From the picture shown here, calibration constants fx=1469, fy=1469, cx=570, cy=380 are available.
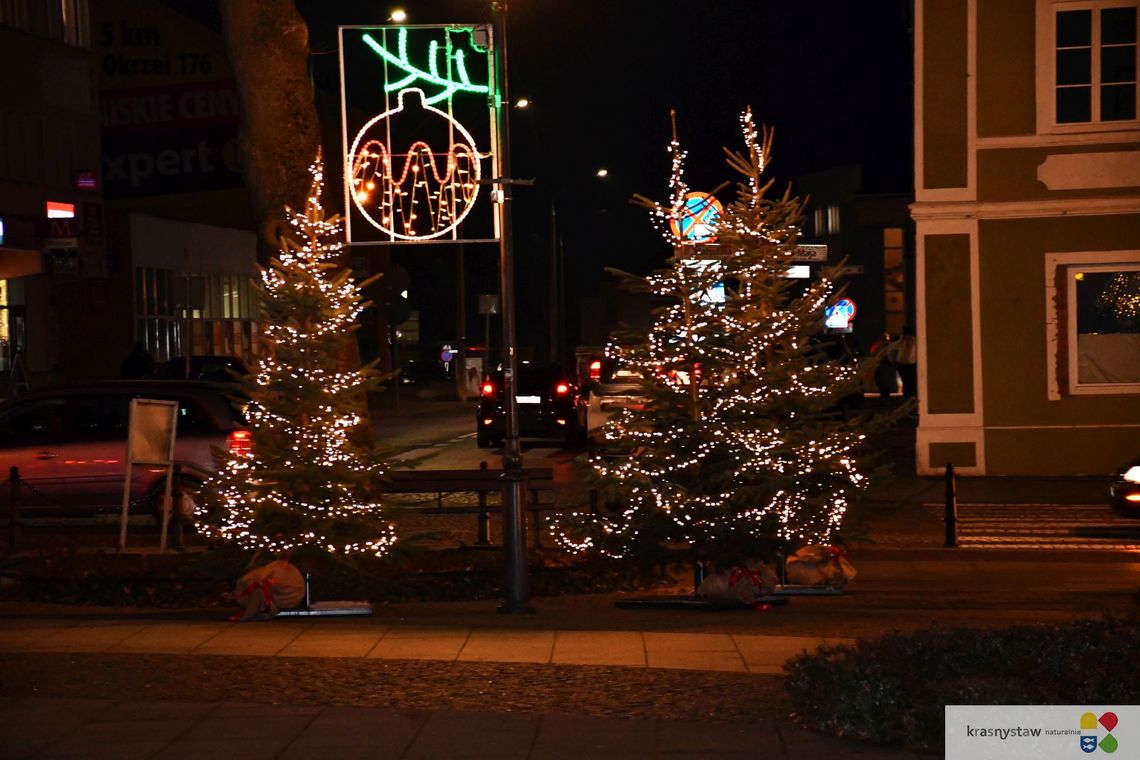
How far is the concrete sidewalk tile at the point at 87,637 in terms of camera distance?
9924 mm

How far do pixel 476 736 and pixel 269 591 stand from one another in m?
4.40

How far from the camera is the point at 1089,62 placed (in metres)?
21.8

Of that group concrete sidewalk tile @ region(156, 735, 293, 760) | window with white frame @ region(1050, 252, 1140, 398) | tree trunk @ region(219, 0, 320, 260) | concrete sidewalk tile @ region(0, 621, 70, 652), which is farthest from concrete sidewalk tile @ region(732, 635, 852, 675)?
window with white frame @ region(1050, 252, 1140, 398)

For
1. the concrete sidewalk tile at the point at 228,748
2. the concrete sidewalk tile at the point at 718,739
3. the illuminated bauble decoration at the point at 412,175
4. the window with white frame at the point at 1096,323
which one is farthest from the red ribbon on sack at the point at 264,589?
the window with white frame at the point at 1096,323

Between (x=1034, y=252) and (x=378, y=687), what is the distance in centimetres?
1618

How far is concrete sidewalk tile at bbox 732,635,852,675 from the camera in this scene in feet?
30.2

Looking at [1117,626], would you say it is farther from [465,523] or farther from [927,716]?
[465,523]

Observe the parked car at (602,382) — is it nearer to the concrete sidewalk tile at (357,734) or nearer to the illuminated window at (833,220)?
the concrete sidewalk tile at (357,734)

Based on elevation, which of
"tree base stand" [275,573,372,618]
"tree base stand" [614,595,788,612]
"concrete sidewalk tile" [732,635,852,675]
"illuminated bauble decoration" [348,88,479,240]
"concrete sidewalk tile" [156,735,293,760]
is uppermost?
"illuminated bauble decoration" [348,88,479,240]

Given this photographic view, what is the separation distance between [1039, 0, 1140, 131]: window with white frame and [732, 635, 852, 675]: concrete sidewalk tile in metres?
14.2

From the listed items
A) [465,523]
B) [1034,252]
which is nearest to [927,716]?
[465,523]

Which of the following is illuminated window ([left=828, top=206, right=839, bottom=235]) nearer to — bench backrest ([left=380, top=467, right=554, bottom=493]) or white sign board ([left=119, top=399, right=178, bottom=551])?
bench backrest ([left=380, top=467, right=554, bottom=493])

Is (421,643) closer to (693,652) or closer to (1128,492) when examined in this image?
(693,652)
